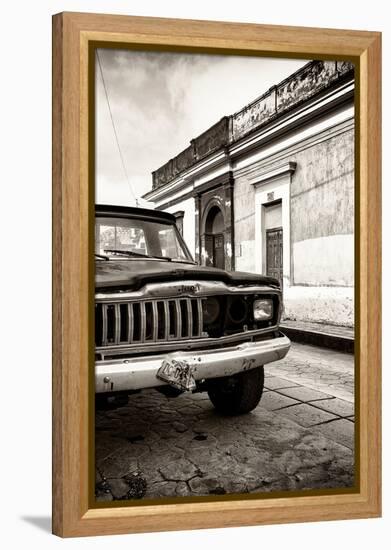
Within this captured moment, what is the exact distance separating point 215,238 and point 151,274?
0.57 m

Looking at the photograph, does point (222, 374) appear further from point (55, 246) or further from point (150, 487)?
point (55, 246)

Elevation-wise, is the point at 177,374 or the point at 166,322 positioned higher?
the point at 166,322

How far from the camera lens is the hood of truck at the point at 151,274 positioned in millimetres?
2461

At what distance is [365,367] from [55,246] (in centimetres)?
170

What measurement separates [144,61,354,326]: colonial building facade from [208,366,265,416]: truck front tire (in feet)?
1.26

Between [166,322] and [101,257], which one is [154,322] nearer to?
[166,322]

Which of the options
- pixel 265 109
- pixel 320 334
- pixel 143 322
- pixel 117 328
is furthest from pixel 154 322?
pixel 265 109

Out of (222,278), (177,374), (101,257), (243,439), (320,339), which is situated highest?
(101,257)

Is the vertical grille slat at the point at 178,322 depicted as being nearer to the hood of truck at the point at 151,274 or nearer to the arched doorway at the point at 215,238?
the hood of truck at the point at 151,274

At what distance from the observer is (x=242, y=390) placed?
2691 millimetres

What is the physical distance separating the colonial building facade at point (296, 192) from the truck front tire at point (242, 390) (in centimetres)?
38

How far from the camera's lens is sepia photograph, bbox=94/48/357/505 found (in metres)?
2.52

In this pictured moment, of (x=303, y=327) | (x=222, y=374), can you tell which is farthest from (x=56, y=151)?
(x=303, y=327)

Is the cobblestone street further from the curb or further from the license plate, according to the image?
the license plate
